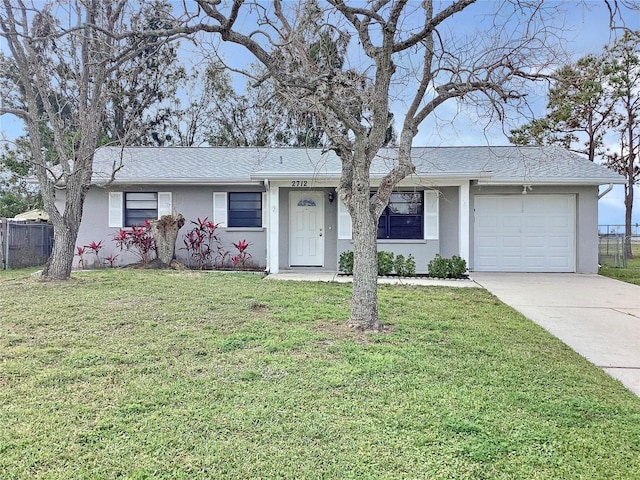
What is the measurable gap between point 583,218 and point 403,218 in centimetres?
493

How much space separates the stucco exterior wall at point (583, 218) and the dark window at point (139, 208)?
29.8ft

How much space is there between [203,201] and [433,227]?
657 centimetres

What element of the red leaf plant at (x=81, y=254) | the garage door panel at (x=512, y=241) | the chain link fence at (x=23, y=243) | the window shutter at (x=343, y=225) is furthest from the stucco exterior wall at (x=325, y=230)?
the chain link fence at (x=23, y=243)

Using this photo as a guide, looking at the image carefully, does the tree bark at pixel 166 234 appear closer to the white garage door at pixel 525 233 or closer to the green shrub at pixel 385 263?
the green shrub at pixel 385 263

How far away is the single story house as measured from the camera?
11195 millimetres

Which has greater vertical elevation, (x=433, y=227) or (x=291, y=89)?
(x=291, y=89)

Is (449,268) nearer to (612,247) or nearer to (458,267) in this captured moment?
(458,267)

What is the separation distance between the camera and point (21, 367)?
3924 millimetres

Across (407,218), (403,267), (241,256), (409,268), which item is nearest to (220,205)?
(241,256)

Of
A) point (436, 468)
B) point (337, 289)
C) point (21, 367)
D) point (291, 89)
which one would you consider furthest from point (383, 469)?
point (337, 289)

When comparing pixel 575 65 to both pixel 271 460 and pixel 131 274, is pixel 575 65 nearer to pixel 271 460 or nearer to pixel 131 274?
pixel 271 460

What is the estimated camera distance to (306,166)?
12711mm

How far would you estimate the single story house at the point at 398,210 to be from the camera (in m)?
11.2

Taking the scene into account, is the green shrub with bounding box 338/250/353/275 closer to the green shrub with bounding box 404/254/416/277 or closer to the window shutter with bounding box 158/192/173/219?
the green shrub with bounding box 404/254/416/277
